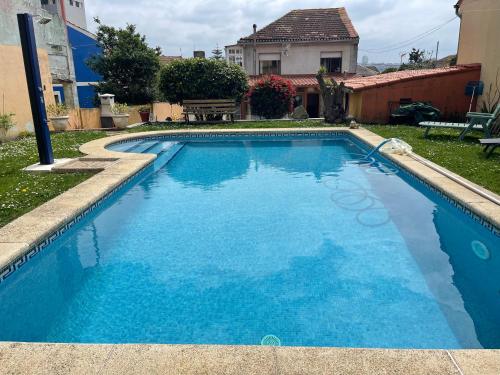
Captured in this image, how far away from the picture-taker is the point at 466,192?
20.4ft

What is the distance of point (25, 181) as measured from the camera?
7.15 metres

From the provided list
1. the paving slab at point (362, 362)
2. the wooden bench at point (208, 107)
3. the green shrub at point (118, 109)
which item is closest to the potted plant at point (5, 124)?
the green shrub at point (118, 109)

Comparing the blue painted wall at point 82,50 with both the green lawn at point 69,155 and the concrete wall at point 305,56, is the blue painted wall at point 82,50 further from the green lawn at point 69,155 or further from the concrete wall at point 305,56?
the green lawn at point 69,155

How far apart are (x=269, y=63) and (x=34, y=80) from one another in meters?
22.9

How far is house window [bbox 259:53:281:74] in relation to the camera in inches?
1115

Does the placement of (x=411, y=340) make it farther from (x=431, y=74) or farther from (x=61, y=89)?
(x=61, y=89)

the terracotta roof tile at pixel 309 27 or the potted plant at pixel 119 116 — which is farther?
the terracotta roof tile at pixel 309 27

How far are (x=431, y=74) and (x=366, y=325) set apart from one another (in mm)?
15051

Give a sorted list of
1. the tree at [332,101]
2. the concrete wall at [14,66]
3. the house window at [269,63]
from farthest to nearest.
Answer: the house window at [269,63] → the tree at [332,101] → the concrete wall at [14,66]

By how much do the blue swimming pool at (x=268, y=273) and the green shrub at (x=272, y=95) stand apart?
1282 cm

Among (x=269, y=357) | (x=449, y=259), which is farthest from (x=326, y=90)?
(x=269, y=357)

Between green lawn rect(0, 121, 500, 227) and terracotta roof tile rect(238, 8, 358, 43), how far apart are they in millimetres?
16076

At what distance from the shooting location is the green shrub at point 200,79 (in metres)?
18.1

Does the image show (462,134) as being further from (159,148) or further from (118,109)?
(118,109)
